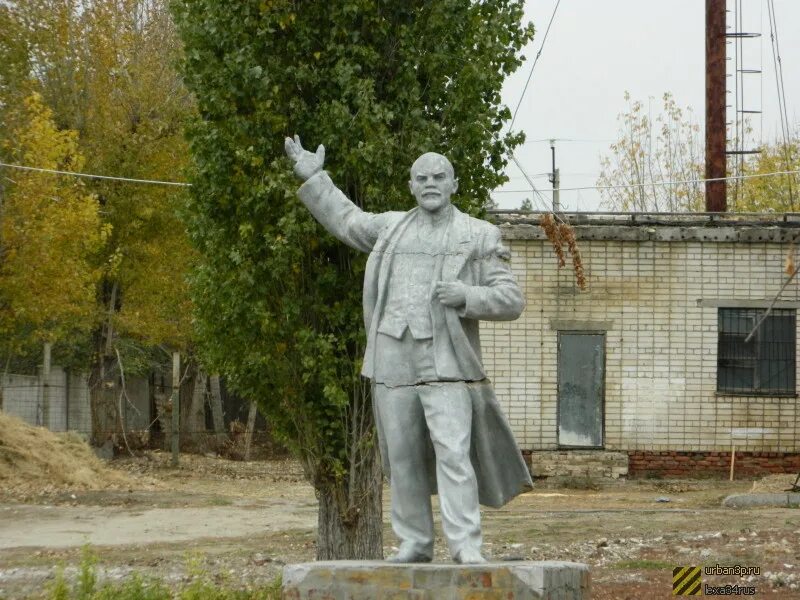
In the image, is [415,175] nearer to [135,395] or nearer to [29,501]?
[29,501]

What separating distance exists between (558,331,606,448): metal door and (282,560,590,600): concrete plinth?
18.4 m

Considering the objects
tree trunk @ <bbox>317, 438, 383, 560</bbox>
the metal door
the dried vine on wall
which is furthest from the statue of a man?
the metal door

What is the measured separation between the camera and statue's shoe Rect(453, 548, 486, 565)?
24.5 feet

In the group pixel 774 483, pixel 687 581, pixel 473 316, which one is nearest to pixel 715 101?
pixel 774 483

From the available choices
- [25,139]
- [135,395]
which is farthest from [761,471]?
[135,395]

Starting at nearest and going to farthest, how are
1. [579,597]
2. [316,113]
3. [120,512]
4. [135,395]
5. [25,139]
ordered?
[579,597] → [316,113] → [120,512] → [25,139] → [135,395]

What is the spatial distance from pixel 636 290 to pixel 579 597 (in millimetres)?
18719

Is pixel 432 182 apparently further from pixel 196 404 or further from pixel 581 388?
pixel 196 404

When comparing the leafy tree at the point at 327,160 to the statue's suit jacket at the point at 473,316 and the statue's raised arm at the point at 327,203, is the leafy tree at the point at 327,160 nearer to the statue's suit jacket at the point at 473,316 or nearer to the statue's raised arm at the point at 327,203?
the statue's raised arm at the point at 327,203

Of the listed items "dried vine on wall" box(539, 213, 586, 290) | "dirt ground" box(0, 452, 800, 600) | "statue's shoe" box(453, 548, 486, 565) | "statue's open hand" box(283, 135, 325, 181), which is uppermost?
"dried vine on wall" box(539, 213, 586, 290)

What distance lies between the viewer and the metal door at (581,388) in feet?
85.1

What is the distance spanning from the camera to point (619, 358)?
85.6ft

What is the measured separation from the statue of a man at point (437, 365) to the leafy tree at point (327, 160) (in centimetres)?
466

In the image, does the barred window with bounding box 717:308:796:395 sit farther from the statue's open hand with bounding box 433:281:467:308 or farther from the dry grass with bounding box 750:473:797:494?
the statue's open hand with bounding box 433:281:467:308
